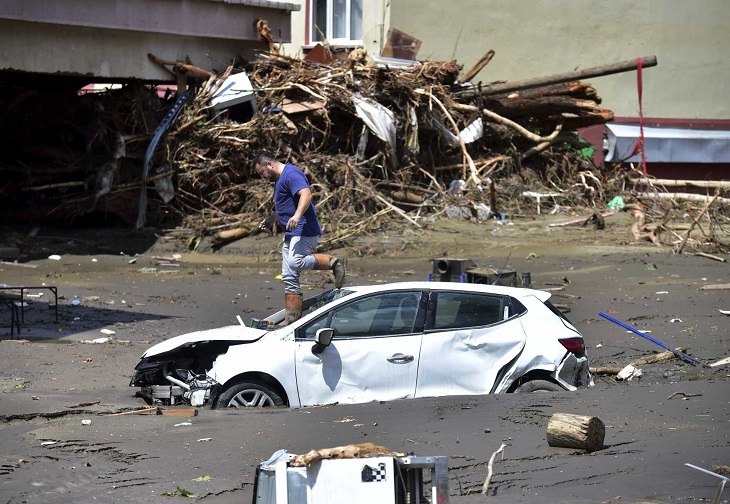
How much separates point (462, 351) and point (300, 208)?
3.07 metres

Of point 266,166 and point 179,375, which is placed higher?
point 266,166

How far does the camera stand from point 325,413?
8312 millimetres

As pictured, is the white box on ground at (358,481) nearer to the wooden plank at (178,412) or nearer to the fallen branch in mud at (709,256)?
the wooden plank at (178,412)

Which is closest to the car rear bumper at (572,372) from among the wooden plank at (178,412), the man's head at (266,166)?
the wooden plank at (178,412)

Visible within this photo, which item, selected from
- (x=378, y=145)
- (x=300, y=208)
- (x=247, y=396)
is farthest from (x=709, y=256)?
(x=247, y=396)

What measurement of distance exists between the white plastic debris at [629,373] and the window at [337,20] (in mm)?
16774

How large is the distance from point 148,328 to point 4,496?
6366 mm

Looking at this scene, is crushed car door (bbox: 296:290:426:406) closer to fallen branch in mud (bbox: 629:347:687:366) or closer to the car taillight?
the car taillight

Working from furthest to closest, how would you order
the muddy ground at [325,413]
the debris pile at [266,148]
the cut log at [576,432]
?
1. the debris pile at [266,148]
2. the cut log at [576,432]
3. the muddy ground at [325,413]

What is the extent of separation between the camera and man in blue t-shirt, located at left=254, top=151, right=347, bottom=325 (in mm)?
11086

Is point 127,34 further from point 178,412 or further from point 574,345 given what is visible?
point 574,345

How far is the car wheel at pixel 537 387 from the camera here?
28.7 feet

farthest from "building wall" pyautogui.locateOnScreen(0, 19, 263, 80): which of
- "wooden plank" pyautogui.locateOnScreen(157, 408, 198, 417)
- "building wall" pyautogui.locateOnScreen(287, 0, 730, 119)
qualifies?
"wooden plank" pyautogui.locateOnScreen(157, 408, 198, 417)

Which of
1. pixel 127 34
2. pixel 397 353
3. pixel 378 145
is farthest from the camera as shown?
pixel 378 145
